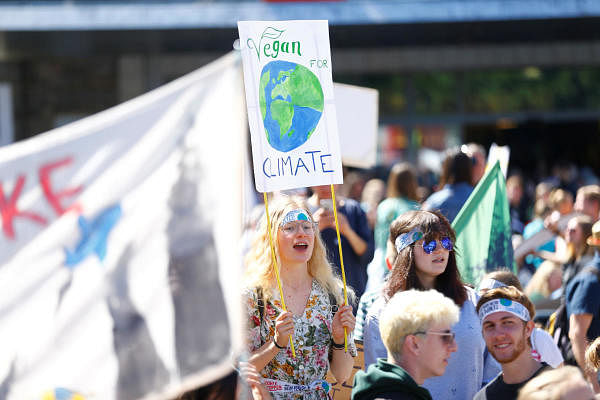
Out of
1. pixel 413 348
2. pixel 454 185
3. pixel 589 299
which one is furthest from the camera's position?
pixel 454 185

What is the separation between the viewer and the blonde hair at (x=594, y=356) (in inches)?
177

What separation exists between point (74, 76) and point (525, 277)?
434 inches

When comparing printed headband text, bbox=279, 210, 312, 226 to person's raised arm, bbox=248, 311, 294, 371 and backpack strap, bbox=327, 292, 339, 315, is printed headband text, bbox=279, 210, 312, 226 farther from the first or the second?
person's raised arm, bbox=248, 311, 294, 371

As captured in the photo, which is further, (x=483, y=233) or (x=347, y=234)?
(x=347, y=234)

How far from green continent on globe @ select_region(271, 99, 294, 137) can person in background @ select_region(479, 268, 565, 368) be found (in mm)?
1201

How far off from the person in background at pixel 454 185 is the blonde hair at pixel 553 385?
3.23 metres

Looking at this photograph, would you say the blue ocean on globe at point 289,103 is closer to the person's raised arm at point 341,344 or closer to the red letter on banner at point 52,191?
the person's raised arm at point 341,344

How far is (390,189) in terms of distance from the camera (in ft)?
24.2

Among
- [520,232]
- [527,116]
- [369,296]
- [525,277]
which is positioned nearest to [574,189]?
[527,116]

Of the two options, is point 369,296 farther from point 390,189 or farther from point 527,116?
point 527,116

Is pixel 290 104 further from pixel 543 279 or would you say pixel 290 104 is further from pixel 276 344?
pixel 543 279

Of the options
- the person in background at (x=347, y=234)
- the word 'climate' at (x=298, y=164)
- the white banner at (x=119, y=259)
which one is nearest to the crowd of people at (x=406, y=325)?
the word 'climate' at (x=298, y=164)

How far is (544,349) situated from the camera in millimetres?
4234

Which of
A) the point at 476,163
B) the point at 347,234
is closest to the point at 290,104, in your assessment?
the point at 347,234
